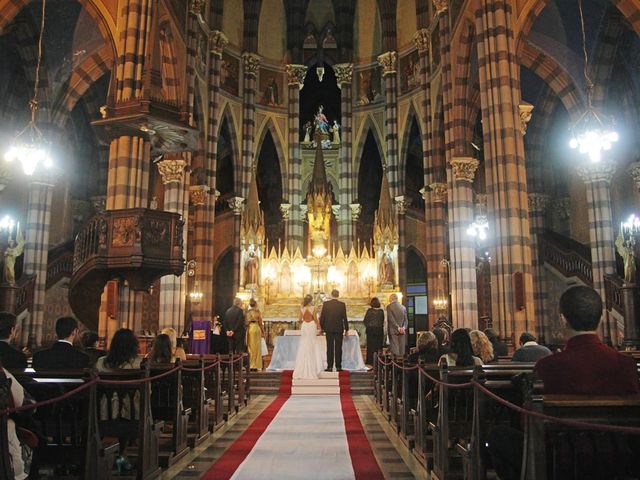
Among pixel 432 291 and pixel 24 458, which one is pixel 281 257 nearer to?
pixel 432 291

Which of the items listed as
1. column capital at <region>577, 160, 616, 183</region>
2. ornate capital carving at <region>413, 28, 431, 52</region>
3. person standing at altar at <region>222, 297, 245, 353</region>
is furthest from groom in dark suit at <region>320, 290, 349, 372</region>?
ornate capital carving at <region>413, 28, 431, 52</region>

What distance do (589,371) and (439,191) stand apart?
19.2 m

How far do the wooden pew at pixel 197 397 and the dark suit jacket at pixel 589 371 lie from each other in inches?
189

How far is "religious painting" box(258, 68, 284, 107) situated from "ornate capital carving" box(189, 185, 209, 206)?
7454 millimetres

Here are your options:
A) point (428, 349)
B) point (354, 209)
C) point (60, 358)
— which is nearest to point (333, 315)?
point (428, 349)

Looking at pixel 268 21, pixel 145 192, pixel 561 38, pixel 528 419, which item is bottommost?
pixel 528 419

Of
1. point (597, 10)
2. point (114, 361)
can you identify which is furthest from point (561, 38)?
point (114, 361)

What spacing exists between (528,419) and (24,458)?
3163 millimetres

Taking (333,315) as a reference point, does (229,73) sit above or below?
above

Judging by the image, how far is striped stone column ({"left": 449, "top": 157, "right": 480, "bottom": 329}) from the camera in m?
17.8

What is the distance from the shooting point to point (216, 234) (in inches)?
1047

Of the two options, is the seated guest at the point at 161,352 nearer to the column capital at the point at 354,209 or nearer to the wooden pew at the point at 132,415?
the wooden pew at the point at 132,415

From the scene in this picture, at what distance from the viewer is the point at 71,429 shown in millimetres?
4477

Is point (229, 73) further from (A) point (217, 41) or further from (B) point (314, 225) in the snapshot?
(B) point (314, 225)
